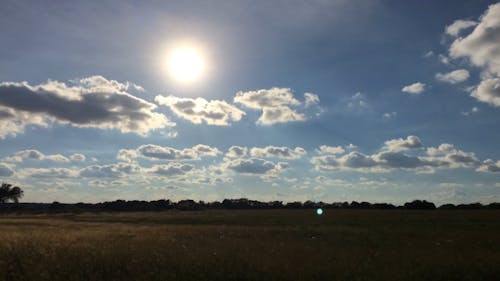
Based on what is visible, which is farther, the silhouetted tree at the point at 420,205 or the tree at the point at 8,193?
the tree at the point at 8,193

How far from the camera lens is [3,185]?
16538 cm

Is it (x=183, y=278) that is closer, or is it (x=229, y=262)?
(x=183, y=278)

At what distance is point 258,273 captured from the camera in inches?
472

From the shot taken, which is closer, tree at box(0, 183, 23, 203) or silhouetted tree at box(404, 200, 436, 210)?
silhouetted tree at box(404, 200, 436, 210)

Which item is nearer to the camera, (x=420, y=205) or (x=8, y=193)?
(x=420, y=205)

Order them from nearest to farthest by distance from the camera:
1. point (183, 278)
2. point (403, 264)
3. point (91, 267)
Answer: point (183, 278) → point (91, 267) → point (403, 264)

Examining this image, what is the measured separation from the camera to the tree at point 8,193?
163375 millimetres

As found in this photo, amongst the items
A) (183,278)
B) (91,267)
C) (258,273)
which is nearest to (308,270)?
(258,273)

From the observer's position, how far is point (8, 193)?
164 m

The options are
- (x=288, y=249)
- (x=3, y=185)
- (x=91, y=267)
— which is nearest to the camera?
(x=91, y=267)

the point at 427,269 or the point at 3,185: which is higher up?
the point at 3,185

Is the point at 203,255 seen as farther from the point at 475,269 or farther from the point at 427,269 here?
the point at 475,269

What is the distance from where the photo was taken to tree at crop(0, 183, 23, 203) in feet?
536

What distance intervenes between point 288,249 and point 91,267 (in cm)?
826
